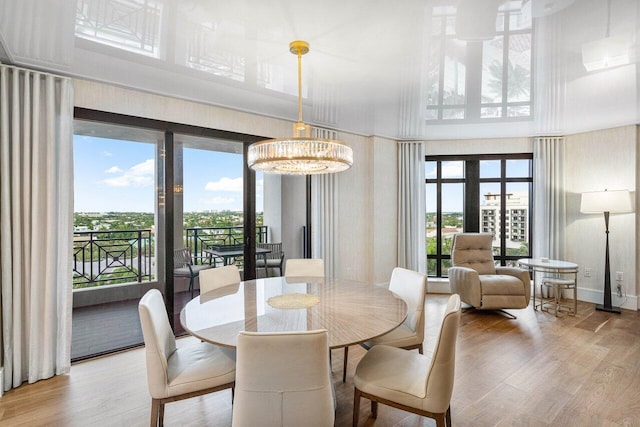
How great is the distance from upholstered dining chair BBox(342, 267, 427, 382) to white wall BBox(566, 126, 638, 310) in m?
3.88

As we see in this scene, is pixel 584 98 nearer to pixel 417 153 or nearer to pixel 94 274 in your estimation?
pixel 417 153

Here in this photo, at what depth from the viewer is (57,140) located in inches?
112

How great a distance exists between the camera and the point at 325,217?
4.70 m

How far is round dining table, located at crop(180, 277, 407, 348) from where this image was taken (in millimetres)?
1746

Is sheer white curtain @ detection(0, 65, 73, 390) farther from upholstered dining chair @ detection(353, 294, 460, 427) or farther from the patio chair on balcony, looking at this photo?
upholstered dining chair @ detection(353, 294, 460, 427)

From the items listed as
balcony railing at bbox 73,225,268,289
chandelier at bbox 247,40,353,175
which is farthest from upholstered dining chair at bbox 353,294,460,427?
balcony railing at bbox 73,225,268,289

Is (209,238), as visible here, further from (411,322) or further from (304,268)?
(411,322)

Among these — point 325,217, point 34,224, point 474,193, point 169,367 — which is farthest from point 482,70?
point 34,224

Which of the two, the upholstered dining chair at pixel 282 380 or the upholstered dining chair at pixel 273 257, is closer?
the upholstered dining chair at pixel 282 380

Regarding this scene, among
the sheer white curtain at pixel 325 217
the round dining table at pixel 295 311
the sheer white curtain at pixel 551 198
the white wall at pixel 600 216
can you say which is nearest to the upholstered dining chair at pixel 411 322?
the round dining table at pixel 295 311

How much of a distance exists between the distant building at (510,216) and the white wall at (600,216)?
0.59 m

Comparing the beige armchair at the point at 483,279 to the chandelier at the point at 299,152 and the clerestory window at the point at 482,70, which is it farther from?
the chandelier at the point at 299,152

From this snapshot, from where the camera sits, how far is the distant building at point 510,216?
18.0 feet

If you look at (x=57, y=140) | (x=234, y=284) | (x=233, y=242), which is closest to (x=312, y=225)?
(x=233, y=242)
